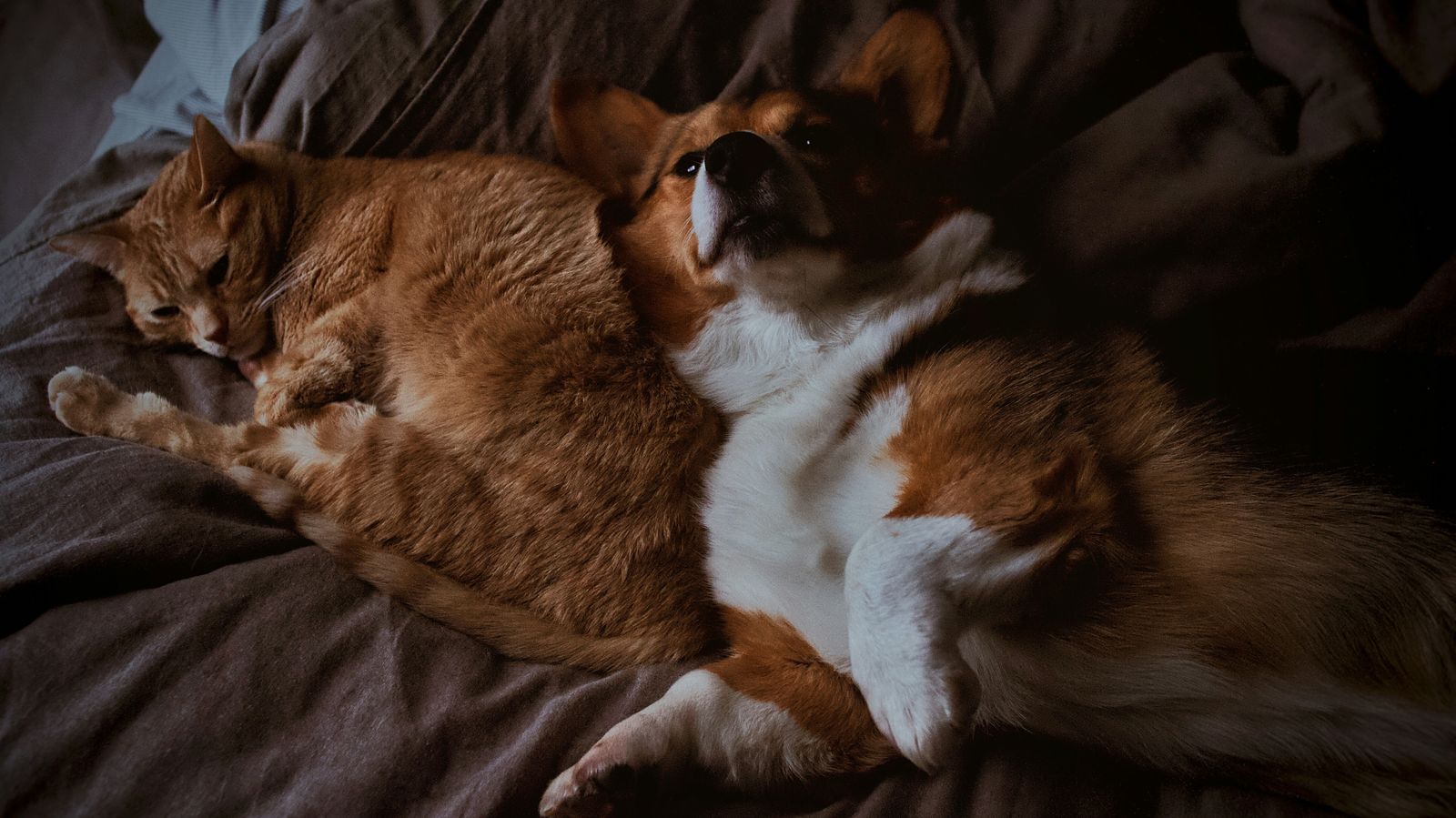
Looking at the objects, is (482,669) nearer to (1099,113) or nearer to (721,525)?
(721,525)

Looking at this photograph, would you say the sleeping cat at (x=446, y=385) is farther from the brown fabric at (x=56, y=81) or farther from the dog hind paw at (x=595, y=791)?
the brown fabric at (x=56, y=81)

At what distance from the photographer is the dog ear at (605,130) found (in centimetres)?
134

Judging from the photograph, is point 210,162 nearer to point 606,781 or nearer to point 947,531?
point 606,781

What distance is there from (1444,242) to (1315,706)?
520mm

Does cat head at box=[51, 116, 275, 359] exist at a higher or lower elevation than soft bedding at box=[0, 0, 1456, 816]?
higher

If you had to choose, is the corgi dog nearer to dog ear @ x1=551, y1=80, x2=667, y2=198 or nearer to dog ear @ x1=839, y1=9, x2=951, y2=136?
dog ear @ x1=839, y1=9, x2=951, y2=136

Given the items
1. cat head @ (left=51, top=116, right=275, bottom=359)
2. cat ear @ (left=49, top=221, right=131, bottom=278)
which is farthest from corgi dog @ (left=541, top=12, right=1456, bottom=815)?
cat ear @ (left=49, top=221, right=131, bottom=278)

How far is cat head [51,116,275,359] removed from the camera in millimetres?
1519

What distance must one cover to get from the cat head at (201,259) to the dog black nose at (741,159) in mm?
1026

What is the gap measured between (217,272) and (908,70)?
1359 millimetres

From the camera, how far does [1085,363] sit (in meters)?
1.06

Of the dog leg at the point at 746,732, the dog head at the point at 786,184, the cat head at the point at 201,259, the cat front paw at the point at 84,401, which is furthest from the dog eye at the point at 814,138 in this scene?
the cat front paw at the point at 84,401

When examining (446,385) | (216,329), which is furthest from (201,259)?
(446,385)

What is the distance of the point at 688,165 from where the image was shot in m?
1.24
